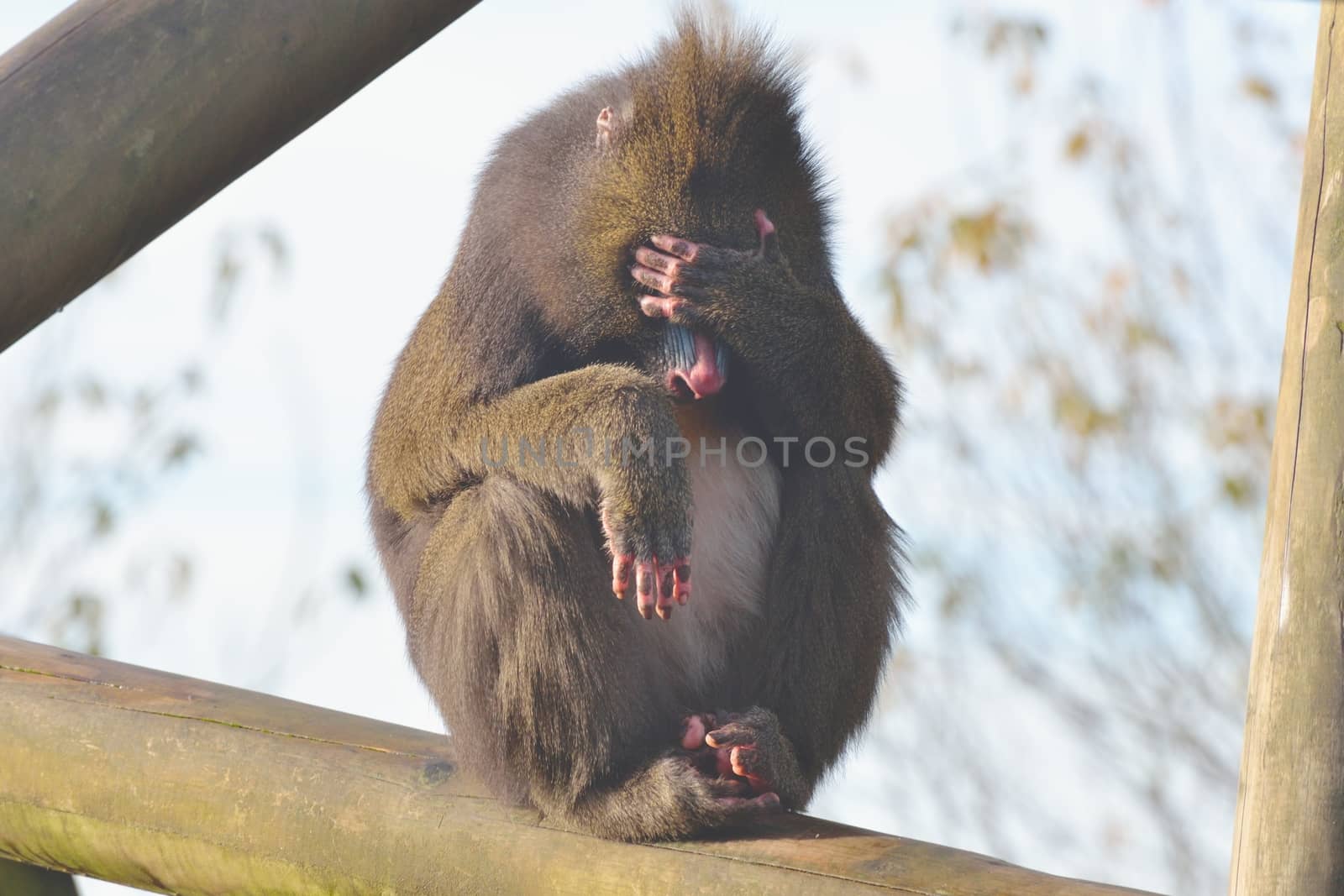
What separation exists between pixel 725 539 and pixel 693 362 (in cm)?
47

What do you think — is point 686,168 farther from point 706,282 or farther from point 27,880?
point 27,880

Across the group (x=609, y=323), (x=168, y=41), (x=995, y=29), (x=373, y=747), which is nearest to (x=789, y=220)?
(x=609, y=323)

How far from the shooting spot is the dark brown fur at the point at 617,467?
265 centimetres

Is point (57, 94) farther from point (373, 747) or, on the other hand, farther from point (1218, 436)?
point (1218, 436)

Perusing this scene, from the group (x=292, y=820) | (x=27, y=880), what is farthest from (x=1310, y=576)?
(x=27, y=880)

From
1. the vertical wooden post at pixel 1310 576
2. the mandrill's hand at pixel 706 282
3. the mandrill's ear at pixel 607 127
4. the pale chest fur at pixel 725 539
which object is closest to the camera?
the vertical wooden post at pixel 1310 576

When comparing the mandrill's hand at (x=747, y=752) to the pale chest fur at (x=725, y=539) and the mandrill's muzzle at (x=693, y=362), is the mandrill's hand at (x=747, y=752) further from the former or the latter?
the mandrill's muzzle at (x=693, y=362)

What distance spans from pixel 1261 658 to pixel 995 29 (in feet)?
21.5

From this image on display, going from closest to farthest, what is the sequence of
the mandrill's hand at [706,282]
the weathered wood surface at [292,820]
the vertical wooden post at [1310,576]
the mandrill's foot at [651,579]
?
the vertical wooden post at [1310,576] → the weathered wood surface at [292,820] → the mandrill's foot at [651,579] → the mandrill's hand at [706,282]

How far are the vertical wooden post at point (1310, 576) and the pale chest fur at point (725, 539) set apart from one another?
1.36 meters

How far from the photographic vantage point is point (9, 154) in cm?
159

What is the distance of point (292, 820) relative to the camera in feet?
8.46

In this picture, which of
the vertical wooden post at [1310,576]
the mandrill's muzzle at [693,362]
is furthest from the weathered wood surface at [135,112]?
the vertical wooden post at [1310,576]

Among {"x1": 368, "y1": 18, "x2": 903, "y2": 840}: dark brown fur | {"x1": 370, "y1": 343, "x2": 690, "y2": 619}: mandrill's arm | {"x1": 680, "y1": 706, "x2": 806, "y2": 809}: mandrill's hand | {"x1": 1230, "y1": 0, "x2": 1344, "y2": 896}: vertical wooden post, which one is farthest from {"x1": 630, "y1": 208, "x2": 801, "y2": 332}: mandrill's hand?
{"x1": 1230, "y1": 0, "x2": 1344, "y2": 896}: vertical wooden post
